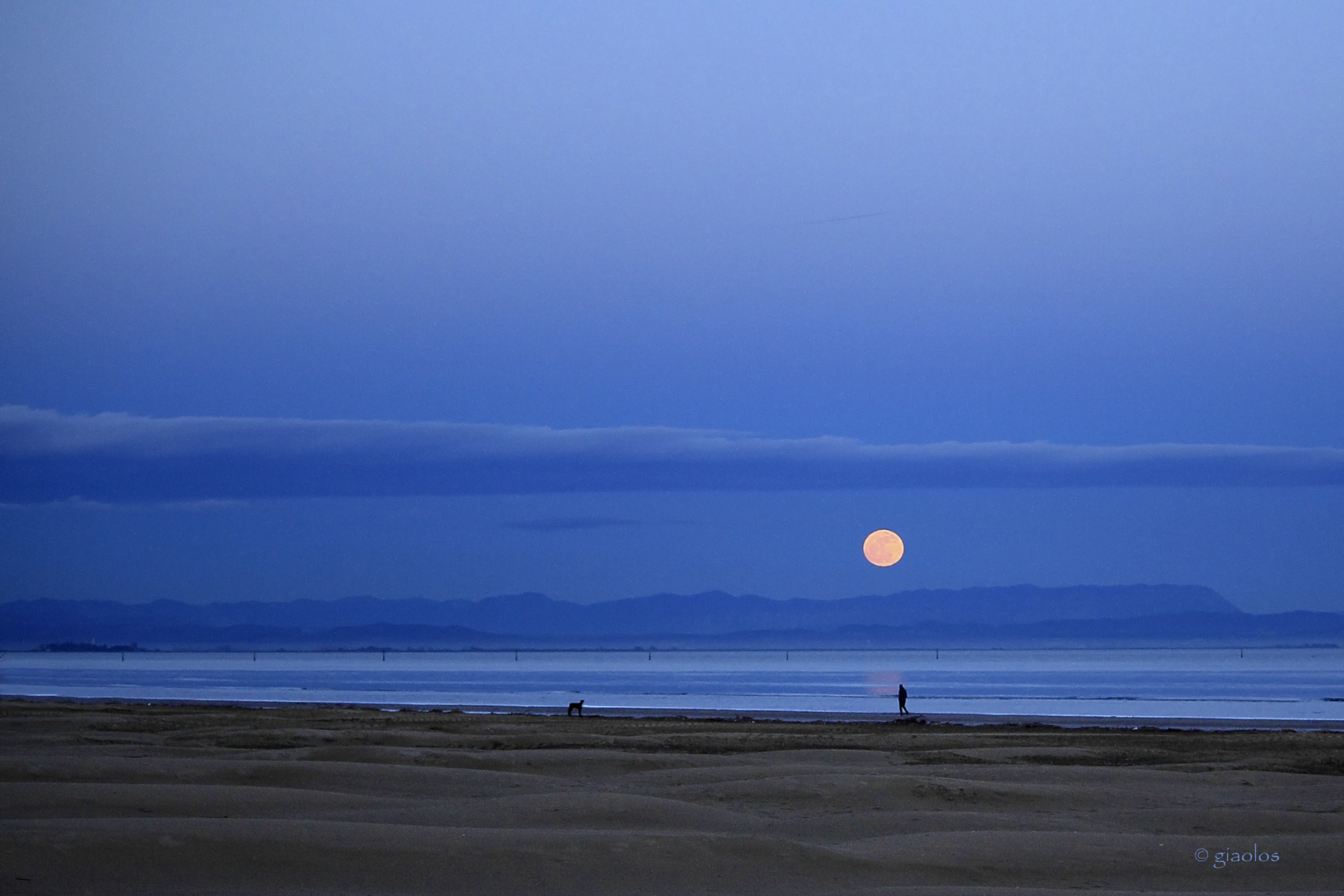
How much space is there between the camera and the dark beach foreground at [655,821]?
9484 mm

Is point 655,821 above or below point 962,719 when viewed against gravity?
below

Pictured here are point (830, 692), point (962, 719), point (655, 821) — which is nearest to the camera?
point (655, 821)

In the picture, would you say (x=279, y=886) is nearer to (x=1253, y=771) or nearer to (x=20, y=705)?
(x=1253, y=771)

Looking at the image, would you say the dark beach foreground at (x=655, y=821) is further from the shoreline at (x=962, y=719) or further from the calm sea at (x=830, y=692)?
the calm sea at (x=830, y=692)

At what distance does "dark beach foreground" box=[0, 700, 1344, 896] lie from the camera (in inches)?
373

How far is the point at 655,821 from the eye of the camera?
12227 millimetres

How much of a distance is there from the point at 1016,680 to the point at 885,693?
2907 centimetres

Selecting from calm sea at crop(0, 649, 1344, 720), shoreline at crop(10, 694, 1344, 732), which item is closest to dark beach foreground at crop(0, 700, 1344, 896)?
shoreline at crop(10, 694, 1344, 732)

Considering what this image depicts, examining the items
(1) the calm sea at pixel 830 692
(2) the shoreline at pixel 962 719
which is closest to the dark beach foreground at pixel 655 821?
(2) the shoreline at pixel 962 719

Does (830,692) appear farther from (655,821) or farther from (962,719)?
(655,821)

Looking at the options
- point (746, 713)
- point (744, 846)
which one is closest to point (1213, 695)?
point (746, 713)

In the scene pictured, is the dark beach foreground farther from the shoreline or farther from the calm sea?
the calm sea

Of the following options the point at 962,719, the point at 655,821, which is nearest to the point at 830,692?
the point at 962,719

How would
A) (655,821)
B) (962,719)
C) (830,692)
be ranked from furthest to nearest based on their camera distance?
(830,692) < (962,719) < (655,821)
